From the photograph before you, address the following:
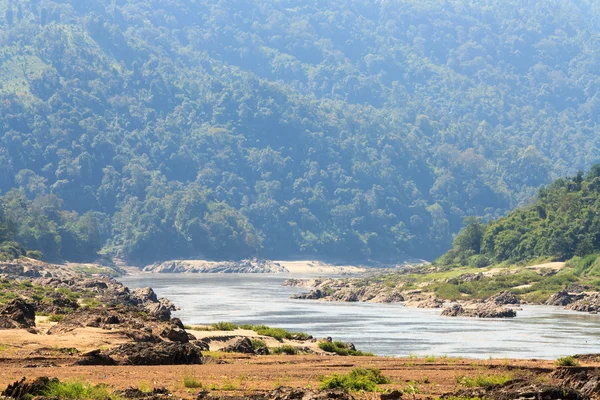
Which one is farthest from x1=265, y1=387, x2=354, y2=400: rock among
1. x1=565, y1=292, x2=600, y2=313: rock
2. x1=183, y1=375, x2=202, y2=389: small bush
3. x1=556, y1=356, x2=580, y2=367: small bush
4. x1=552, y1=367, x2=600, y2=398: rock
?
x1=565, y1=292, x2=600, y2=313: rock

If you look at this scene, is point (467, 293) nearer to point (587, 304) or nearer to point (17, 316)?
point (587, 304)

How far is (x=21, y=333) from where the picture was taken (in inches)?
1729

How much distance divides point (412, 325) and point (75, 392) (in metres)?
56.6

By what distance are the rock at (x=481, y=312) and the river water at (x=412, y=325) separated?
1447 mm

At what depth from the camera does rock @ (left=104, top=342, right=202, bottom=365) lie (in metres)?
38.2

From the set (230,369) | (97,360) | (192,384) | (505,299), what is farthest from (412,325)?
(192,384)

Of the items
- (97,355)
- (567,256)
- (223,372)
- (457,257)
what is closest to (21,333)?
(97,355)

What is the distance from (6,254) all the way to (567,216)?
7682cm

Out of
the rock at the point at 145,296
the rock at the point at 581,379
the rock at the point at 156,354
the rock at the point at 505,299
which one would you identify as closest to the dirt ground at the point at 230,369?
the rock at the point at 581,379

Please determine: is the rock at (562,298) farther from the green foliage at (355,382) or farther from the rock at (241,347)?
the green foliage at (355,382)

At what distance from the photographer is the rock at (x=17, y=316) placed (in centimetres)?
4601

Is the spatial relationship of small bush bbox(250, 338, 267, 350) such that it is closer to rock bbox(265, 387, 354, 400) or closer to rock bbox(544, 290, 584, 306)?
rock bbox(265, 387, 354, 400)

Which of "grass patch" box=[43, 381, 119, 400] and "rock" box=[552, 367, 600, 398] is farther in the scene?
"rock" box=[552, 367, 600, 398]

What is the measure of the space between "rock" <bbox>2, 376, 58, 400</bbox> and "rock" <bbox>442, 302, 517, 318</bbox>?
68.9 meters
